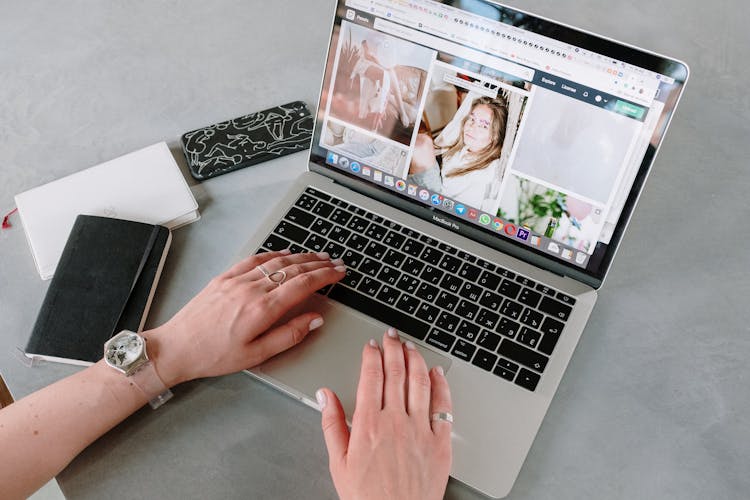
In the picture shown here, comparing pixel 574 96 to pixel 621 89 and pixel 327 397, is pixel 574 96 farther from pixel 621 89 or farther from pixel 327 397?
pixel 327 397

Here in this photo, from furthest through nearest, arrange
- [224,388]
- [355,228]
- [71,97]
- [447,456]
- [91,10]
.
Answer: [91,10] < [71,97] < [355,228] < [224,388] < [447,456]

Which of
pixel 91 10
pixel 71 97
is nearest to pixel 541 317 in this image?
pixel 71 97

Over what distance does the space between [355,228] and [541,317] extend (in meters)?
0.29

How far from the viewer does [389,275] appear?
858 millimetres

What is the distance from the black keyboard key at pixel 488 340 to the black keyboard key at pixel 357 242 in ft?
0.67

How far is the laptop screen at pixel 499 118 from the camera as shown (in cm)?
74

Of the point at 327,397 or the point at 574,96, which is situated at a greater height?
the point at 574,96

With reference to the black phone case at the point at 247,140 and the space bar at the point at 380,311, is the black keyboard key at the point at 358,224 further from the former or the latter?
the black phone case at the point at 247,140

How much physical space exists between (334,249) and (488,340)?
0.25m

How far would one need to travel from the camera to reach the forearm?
2.29 ft

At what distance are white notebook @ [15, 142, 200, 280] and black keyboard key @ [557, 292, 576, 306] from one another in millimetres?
545

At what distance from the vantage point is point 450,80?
81 centimetres

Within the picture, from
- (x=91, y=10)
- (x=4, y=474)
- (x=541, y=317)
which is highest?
(x=91, y=10)

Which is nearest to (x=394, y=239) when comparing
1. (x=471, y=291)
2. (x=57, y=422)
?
(x=471, y=291)
